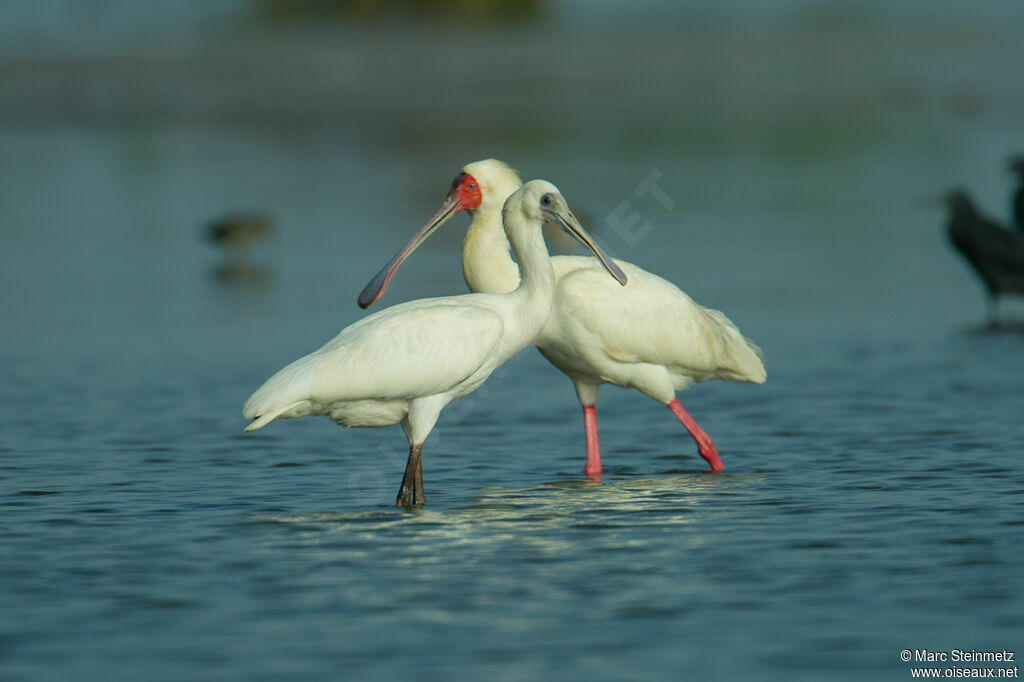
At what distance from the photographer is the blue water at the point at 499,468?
6680 millimetres

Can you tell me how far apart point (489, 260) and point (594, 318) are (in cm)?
67

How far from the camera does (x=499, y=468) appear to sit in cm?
1027

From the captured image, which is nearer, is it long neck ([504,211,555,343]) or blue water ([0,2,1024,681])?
blue water ([0,2,1024,681])

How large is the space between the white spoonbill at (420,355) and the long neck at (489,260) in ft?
2.32

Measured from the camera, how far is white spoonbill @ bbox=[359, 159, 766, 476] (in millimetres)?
10141

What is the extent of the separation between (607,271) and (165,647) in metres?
4.25

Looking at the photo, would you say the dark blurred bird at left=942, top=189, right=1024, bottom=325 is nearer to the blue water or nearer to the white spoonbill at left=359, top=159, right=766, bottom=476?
the blue water

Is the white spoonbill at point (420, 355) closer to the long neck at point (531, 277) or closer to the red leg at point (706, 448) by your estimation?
the long neck at point (531, 277)

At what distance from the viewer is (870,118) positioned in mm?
46781
